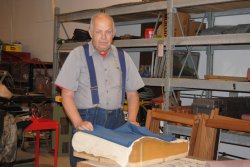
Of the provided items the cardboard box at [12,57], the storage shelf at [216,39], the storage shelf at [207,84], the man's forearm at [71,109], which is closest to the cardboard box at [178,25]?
the storage shelf at [216,39]

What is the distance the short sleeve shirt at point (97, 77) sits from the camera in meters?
2.09

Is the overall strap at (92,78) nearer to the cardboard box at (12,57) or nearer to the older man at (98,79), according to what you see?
the older man at (98,79)

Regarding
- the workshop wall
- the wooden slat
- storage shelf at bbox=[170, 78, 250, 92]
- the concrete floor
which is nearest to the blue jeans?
the wooden slat

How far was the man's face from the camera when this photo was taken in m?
2.03

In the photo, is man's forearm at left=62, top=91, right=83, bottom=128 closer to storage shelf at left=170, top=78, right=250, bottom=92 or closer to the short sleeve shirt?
the short sleeve shirt

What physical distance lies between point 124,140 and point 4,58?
6.00m

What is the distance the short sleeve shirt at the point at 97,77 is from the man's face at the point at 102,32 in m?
0.10

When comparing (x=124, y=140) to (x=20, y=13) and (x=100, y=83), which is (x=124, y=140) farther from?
(x=20, y=13)

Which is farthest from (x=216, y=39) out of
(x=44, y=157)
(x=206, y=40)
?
(x=44, y=157)

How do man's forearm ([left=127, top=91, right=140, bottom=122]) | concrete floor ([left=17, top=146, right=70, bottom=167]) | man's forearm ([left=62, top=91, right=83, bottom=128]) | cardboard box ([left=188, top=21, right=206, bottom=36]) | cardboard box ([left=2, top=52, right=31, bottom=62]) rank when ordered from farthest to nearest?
cardboard box ([left=2, top=52, right=31, bottom=62]), concrete floor ([left=17, top=146, right=70, bottom=167]), cardboard box ([left=188, top=21, right=206, bottom=36]), man's forearm ([left=127, top=91, right=140, bottom=122]), man's forearm ([left=62, top=91, right=83, bottom=128])

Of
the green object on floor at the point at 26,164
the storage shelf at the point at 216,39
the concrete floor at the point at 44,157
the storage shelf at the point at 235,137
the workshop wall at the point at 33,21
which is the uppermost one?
the workshop wall at the point at 33,21

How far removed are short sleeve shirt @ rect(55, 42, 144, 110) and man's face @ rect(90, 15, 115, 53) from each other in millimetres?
99

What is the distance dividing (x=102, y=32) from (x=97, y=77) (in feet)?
0.91

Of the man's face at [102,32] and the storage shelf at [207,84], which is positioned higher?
the man's face at [102,32]
